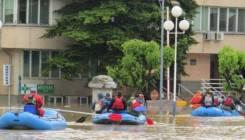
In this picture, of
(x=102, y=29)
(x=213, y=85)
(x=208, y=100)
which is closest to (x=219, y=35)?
(x=213, y=85)

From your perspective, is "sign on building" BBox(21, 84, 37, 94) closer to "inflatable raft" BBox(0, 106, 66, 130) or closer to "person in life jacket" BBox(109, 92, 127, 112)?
"person in life jacket" BBox(109, 92, 127, 112)

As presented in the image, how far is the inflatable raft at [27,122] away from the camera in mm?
24938

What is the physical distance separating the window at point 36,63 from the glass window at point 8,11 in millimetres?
2531

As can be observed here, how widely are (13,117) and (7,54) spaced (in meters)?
23.9

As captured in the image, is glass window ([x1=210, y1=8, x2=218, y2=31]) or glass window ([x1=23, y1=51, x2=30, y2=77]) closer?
glass window ([x1=23, y1=51, x2=30, y2=77])

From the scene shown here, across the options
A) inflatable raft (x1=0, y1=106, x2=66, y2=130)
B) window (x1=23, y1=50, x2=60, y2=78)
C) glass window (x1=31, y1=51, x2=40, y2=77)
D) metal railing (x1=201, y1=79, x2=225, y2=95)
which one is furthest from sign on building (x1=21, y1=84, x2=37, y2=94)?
inflatable raft (x1=0, y1=106, x2=66, y2=130)

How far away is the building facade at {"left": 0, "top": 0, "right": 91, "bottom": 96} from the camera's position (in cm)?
4762

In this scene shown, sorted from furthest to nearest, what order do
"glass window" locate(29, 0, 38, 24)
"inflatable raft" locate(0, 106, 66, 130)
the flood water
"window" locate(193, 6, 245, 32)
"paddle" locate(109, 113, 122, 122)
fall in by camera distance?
"window" locate(193, 6, 245, 32) → "glass window" locate(29, 0, 38, 24) → "paddle" locate(109, 113, 122, 122) → "inflatable raft" locate(0, 106, 66, 130) → the flood water

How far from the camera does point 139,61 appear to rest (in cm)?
4169

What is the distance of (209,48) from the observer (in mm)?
53031

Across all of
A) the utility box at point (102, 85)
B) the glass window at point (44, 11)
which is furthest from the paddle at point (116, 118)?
the glass window at point (44, 11)

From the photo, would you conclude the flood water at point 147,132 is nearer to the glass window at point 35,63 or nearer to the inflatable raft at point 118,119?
the inflatable raft at point 118,119

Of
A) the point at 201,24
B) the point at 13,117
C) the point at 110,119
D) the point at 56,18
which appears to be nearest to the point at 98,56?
the point at 56,18

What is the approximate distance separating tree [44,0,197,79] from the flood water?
40.0 feet
